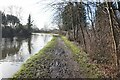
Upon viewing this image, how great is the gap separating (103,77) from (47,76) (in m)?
2.07

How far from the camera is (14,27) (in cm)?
4909

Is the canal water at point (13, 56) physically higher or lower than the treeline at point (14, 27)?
lower

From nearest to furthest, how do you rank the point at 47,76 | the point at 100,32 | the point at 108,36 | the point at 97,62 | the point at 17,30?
the point at 47,76 → the point at 108,36 → the point at 97,62 → the point at 100,32 → the point at 17,30

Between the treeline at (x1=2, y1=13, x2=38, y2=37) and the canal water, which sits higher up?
the treeline at (x1=2, y1=13, x2=38, y2=37)

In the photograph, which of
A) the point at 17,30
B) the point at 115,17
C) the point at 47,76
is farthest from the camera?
the point at 17,30

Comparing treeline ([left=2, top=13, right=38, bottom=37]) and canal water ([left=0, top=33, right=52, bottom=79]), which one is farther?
treeline ([left=2, top=13, right=38, bottom=37])

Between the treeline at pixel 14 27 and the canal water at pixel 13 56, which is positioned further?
the treeline at pixel 14 27

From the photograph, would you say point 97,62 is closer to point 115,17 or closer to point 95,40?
point 95,40

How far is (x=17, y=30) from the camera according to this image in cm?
4975

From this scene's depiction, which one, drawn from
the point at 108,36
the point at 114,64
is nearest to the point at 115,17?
the point at 108,36

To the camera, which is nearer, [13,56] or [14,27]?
[13,56]

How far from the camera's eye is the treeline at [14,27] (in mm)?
47219

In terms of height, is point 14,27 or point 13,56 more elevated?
point 14,27

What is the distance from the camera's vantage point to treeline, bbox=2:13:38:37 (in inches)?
1859
